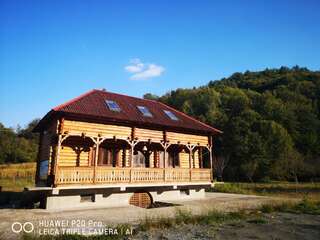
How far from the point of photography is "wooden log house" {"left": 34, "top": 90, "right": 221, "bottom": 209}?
1537 centimetres

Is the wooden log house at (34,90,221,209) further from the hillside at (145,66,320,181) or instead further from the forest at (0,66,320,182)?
the hillside at (145,66,320,181)

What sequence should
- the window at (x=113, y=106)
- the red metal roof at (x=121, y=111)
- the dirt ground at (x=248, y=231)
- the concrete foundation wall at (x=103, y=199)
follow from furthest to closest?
the window at (x=113, y=106)
the red metal roof at (x=121, y=111)
the concrete foundation wall at (x=103, y=199)
the dirt ground at (x=248, y=231)

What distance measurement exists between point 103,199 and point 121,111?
225 inches

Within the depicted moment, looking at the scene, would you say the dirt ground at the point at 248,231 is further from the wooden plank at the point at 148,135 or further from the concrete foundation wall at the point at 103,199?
the wooden plank at the point at 148,135

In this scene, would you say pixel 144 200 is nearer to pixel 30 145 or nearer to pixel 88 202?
pixel 88 202

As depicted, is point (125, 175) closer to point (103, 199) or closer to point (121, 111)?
point (103, 199)

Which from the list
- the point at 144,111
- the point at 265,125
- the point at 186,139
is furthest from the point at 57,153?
the point at 265,125

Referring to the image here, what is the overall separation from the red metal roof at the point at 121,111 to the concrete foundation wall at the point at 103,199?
14.7 ft

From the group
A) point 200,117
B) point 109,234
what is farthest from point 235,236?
point 200,117

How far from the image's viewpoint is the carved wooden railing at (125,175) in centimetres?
1445

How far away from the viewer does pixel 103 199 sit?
16.3 meters

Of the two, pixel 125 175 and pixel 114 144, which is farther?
pixel 114 144

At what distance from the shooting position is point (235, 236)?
331 inches

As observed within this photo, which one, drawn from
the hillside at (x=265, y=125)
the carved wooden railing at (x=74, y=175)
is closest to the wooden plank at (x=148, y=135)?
the carved wooden railing at (x=74, y=175)
